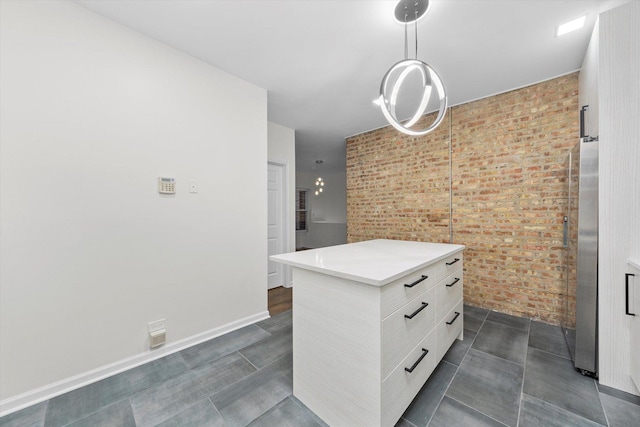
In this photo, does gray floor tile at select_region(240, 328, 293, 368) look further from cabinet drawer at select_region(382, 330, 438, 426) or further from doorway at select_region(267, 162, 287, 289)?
doorway at select_region(267, 162, 287, 289)

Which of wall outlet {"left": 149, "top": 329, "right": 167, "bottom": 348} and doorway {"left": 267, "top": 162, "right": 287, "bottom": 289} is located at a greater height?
doorway {"left": 267, "top": 162, "right": 287, "bottom": 289}

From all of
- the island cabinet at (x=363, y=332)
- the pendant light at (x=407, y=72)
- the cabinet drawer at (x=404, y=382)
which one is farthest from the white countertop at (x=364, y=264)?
the pendant light at (x=407, y=72)

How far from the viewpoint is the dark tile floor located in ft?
4.58

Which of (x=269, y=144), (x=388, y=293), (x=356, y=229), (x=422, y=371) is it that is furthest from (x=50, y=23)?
(x=356, y=229)

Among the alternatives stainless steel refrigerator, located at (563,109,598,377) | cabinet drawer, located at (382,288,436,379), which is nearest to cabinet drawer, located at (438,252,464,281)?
cabinet drawer, located at (382,288,436,379)

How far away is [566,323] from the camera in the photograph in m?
2.33

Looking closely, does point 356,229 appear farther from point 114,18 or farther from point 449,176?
point 114,18

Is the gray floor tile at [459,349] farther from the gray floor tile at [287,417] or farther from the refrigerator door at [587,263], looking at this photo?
the gray floor tile at [287,417]

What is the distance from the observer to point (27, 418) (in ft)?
4.66

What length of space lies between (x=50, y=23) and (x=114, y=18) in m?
0.37

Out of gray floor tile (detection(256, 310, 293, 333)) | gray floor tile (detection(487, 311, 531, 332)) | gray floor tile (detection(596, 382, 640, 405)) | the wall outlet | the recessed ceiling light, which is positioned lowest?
gray floor tile (detection(256, 310, 293, 333))

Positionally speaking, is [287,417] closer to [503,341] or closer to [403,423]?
[403,423]

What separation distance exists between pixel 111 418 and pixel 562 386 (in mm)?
2805

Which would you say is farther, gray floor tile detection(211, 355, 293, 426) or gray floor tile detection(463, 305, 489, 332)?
gray floor tile detection(463, 305, 489, 332)
